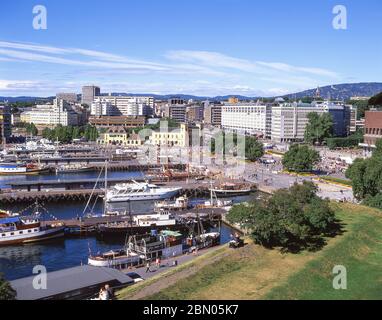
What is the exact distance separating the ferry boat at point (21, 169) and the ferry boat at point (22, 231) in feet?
82.0

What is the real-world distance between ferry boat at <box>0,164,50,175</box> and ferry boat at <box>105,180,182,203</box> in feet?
55.6

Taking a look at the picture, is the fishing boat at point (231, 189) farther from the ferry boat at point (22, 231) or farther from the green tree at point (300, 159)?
the ferry boat at point (22, 231)

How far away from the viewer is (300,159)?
135ft

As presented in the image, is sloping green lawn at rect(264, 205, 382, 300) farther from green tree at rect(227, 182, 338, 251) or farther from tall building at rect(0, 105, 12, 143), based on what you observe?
tall building at rect(0, 105, 12, 143)

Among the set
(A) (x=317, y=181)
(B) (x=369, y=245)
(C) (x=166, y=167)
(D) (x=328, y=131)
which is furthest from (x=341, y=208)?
(D) (x=328, y=131)

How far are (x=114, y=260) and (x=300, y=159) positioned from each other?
83.9 ft

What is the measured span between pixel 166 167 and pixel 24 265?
94.7ft

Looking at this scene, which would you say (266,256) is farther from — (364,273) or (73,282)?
(73,282)

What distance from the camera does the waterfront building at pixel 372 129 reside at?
51500 millimetres

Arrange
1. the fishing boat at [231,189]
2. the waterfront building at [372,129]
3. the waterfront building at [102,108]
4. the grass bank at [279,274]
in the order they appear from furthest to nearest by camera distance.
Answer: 1. the waterfront building at [102,108]
2. the waterfront building at [372,129]
3. the fishing boat at [231,189]
4. the grass bank at [279,274]

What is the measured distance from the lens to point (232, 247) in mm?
18344

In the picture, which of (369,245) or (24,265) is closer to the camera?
(369,245)

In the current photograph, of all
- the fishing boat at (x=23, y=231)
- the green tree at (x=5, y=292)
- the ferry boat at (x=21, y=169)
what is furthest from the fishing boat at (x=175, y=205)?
the ferry boat at (x=21, y=169)

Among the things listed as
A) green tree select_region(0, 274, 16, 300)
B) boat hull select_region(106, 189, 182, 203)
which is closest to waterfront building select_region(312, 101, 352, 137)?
A: boat hull select_region(106, 189, 182, 203)
